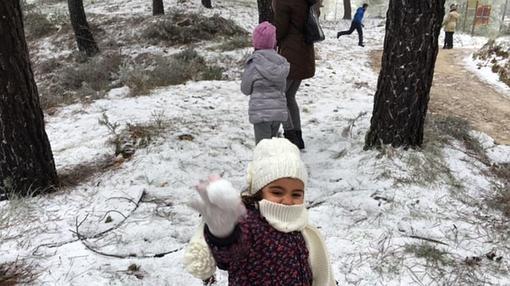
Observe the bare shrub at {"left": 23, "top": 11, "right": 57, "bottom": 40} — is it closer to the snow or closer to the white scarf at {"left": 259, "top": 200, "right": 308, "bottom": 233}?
the snow

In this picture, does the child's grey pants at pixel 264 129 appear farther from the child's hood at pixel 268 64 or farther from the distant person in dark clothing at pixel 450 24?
the distant person in dark clothing at pixel 450 24

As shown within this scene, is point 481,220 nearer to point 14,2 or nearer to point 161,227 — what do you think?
point 161,227

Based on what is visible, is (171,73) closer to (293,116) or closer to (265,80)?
(293,116)

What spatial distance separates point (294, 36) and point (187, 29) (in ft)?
28.9

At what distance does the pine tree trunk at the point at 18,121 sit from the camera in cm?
394

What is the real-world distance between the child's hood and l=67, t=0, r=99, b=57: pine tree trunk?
32.7 ft

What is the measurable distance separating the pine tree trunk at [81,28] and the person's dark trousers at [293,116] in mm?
9390

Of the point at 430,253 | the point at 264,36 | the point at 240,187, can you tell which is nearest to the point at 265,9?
the point at 264,36

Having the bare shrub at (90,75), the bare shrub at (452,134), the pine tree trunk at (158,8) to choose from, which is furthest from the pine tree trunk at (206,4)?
the bare shrub at (452,134)

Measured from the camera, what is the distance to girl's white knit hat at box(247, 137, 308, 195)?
183 cm

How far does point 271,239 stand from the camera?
1.83 metres

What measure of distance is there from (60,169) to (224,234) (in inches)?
159

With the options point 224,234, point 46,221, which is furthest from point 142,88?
point 224,234

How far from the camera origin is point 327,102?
7.61 metres
